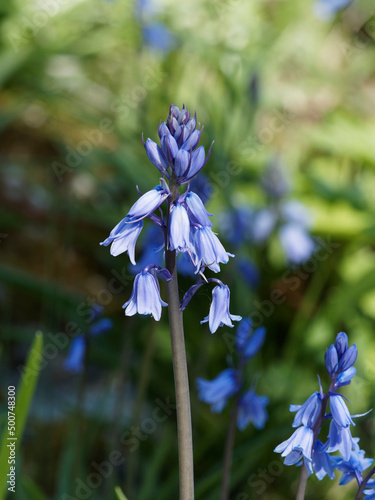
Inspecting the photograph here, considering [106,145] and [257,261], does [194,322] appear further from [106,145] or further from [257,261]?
[106,145]

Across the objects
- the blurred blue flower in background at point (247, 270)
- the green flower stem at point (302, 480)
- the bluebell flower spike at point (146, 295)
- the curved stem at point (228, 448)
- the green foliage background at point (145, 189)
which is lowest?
the green foliage background at point (145, 189)

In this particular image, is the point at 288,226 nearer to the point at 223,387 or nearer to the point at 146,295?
the point at 223,387

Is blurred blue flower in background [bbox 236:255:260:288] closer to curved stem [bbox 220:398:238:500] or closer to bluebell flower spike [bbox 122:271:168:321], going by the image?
curved stem [bbox 220:398:238:500]

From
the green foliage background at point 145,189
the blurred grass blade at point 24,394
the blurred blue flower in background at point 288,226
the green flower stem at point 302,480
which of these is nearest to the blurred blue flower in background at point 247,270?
the green foliage background at point 145,189

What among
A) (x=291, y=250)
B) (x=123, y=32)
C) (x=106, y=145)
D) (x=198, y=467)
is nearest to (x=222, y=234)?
(x=291, y=250)

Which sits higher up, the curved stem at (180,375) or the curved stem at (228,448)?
the curved stem at (180,375)

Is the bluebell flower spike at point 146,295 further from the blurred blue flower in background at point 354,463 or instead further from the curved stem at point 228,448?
the curved stem at point 228,448

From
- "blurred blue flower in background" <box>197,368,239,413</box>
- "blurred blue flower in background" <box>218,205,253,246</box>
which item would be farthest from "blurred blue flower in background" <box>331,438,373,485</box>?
"blurred blue flower in background" <box>218,205,253,246</box>

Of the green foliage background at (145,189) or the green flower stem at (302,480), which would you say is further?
the green foliage background at (145,189)
